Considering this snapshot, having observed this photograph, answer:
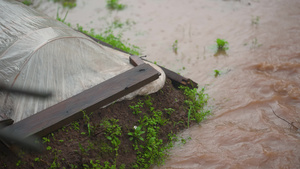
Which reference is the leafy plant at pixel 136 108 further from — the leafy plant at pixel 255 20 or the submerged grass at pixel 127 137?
the leafy plant at pixel 255 20

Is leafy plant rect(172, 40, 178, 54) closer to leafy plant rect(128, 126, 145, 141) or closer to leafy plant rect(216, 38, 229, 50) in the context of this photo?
leafy plant rect(216, 38, 229, 50)

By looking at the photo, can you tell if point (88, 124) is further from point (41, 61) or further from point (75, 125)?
point (41, 61)

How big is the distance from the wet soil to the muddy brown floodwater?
590mm

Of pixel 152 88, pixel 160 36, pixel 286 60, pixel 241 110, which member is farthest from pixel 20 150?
pixel 286 60

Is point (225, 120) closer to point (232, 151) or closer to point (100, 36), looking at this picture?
point (232, 151)

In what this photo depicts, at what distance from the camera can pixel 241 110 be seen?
15.0 feet

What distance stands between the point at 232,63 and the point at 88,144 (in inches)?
142

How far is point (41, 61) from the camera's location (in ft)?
12.0

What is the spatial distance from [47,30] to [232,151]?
315 cm

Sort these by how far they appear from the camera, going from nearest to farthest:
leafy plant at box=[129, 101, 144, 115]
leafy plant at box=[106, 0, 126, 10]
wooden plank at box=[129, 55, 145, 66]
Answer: leafy plant at box=[129, 101, 144, 115], wooden plank at box=[129, 55, 145, 66], leafy plant at box=[106, 0, 126, 10]

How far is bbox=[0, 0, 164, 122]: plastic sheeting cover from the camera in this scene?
3465 mm

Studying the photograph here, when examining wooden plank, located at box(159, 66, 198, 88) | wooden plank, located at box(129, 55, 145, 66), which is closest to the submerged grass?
wooden plank, located at box(159, 66, 198, 88)

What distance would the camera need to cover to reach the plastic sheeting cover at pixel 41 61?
3.46 meters

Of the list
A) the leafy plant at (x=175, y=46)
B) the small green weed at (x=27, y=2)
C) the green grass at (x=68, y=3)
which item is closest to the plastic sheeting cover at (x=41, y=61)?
the leafy plant at (x=175, y=46)
